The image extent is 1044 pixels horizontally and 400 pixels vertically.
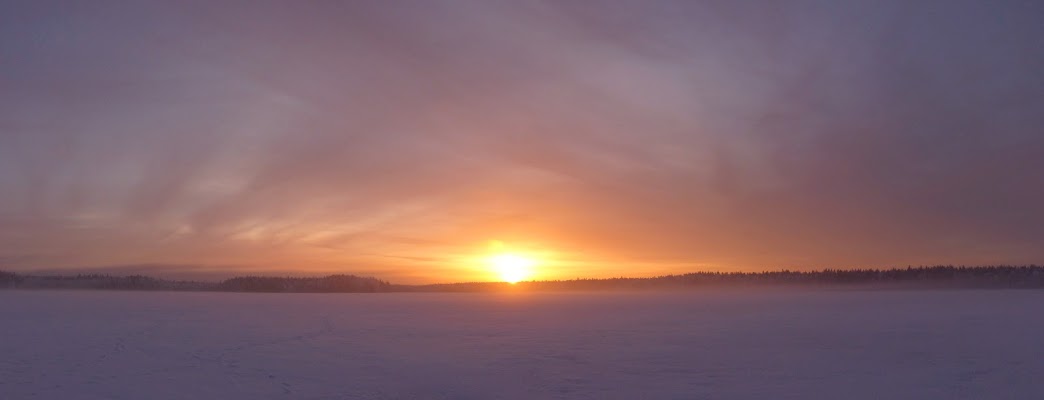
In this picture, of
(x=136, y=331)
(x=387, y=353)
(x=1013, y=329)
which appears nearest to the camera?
(x=387, y=353)

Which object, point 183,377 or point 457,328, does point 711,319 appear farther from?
point 183,377

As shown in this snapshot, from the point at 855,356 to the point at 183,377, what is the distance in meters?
7.48

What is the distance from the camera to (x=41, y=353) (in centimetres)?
915

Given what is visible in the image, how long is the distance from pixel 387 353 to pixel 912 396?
5.86m

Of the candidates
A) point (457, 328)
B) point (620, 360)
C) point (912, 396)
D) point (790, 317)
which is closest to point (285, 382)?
point (620, 360)

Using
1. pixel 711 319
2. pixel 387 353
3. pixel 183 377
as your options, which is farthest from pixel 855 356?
pixel 183 377

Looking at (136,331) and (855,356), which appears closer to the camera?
(855,356)

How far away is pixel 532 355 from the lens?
29.6ft

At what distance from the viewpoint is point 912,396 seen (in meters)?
6.61

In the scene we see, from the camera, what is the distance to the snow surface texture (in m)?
7.05

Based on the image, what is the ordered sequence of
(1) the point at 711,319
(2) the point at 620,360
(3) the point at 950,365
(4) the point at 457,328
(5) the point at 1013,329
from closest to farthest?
(3) the point at 950,365 → (2) the point at 620,360 → (5) the point at 1013,329 → (4) the point at 457,328 → (1) the point at 711,319

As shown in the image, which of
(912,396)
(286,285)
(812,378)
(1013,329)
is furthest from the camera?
(286,285)

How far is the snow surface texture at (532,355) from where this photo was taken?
278 inches

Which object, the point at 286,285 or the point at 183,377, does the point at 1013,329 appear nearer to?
the point at 183,377
